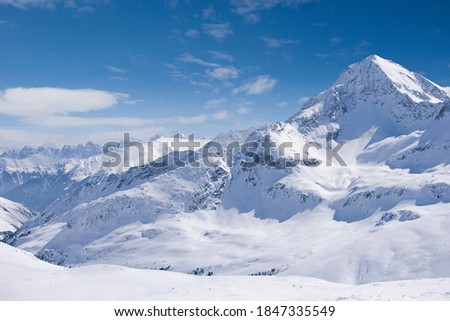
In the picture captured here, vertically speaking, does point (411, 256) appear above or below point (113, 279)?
below

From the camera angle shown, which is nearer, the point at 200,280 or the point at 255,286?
the point at 255,286

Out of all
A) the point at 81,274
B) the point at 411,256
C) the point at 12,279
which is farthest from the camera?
the point at 411,256
